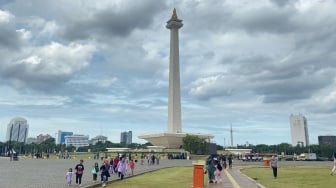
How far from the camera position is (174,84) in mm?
99375

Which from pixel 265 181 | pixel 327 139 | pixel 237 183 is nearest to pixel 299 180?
pixel 265 181

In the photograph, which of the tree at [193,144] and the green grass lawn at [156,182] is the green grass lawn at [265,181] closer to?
the green grass lawn at [156,182]

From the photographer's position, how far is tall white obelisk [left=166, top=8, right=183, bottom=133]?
99.2 metres

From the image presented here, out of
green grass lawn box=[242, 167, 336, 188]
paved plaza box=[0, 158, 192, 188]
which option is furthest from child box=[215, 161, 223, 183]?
paved plaza box=[0, 158, 192, 188]

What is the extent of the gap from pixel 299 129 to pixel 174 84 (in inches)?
4199

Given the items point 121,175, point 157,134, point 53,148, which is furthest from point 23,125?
point 121,175

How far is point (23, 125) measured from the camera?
19900 centimetres

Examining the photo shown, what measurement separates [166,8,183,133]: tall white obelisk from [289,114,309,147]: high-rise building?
327 feet

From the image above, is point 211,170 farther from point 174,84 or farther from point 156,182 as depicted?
point 174,84

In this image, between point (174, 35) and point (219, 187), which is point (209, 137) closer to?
point (174, 35)

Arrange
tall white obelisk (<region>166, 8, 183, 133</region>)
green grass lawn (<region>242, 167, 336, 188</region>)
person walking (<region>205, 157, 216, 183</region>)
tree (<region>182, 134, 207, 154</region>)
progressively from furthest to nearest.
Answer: tall white obelisk (<region>166, 8, 183, 133</region>) < tree (<region>182, 134, 207, 154</region>) < person walking (<region>205, 157, 216, 183</region>) < green grass lawn (<region>242, 167, 336, 188</region>)

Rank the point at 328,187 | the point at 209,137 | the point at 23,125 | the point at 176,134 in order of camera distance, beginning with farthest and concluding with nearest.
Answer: the point at 23,125
the point at 209,137
the point at 176,134
the point at 328,187

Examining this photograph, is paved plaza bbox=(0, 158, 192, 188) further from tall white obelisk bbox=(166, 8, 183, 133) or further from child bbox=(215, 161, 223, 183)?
tall white obelisk bbox=(166, 8, 183, 133)

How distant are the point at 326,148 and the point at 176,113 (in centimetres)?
5059
